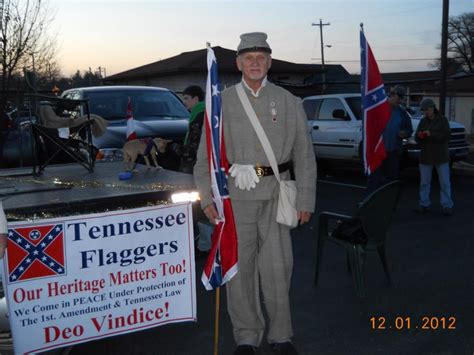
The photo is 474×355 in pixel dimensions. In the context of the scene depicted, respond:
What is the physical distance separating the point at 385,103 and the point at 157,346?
11.9ft

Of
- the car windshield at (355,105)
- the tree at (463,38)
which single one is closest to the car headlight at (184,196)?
the car windshield at (355,105)

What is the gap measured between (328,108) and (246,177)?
956 centimetres

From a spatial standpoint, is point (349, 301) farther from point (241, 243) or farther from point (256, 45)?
point (256, 45)

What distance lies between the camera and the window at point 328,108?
12195 millimetres

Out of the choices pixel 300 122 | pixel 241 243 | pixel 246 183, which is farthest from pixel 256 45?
pixel 241 243

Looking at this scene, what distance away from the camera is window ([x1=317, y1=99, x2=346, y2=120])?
12.2 metres

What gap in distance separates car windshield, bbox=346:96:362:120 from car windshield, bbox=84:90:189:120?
15.4 feet

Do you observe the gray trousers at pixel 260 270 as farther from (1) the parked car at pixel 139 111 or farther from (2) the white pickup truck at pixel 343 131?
(2) the white pickup truck at pixel 343 131

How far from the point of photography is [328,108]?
1245 centimetres

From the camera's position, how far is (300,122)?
133 inches

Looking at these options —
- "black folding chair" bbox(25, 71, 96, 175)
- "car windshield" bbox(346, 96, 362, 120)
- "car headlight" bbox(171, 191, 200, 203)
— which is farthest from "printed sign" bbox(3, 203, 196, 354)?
"car windshield" bbox(346, 96, 362, 120)

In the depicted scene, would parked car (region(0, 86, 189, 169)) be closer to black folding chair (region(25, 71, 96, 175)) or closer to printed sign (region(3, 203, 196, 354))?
black folding chair (region(25, 71, 96, 175))

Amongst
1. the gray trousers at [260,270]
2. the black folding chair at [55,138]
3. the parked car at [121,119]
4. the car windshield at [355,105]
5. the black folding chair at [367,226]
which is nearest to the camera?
the gray trousers at [260,270]
